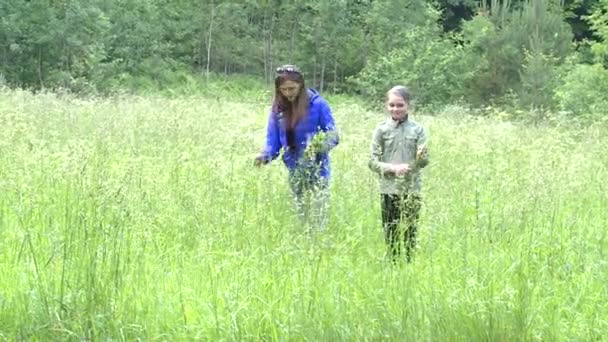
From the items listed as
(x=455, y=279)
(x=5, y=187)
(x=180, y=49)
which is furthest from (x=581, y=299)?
(x=180, y=49)

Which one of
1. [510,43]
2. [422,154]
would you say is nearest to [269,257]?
[422,154]

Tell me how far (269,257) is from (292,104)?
5.10 feet

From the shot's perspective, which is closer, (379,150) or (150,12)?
(379,150)

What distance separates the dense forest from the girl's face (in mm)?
12650

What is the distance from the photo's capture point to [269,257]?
4.15m

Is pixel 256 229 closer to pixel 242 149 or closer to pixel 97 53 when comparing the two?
pixel 242 149

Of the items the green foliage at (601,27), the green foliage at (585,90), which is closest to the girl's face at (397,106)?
the green foliage at (601,27)

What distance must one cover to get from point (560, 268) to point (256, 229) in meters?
1.84

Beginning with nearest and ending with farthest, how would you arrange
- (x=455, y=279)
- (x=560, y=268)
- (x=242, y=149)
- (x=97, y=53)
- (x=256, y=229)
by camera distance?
(x=455, y=279)
(x=560, y=268)
(x=256, y=229)
(x=242, y=149)
(x=97, y=53)

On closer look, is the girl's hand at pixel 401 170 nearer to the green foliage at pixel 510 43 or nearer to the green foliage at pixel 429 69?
the green foliage at pixel 510 43

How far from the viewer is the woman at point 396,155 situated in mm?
4801

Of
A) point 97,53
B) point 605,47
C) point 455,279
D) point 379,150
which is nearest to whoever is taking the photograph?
point 455,279

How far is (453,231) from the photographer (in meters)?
4.61

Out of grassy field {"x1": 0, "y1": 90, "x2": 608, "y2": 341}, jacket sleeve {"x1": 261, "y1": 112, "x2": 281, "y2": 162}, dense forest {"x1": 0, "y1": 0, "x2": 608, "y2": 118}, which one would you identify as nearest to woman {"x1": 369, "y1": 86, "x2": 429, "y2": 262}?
grassy field {"x1": 0, "y1": 90, "x2": 608, "y2": 341}
